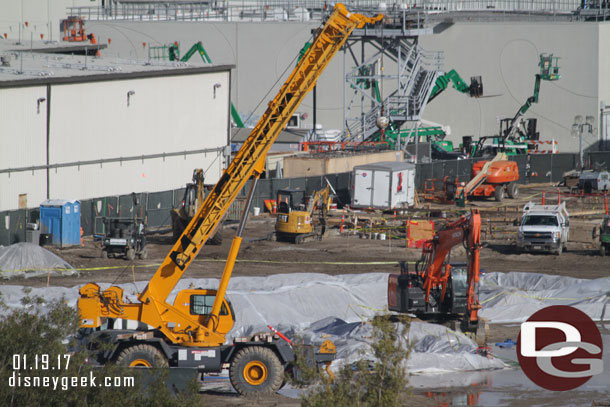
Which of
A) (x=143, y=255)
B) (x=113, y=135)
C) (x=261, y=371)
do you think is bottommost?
(x=143, y=255)

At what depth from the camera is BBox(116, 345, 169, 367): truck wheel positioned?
861 inches

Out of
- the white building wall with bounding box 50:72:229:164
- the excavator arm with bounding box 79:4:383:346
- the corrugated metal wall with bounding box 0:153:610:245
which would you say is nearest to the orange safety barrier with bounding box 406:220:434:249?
the corrugated metal wall with bounding box 0:153:610:245

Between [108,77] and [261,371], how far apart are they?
3278 centimetres

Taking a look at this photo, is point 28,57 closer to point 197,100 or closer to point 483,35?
point 197,100

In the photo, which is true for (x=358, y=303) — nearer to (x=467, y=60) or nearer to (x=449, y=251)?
(x=449, y=251)

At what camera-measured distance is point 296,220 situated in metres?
44.7

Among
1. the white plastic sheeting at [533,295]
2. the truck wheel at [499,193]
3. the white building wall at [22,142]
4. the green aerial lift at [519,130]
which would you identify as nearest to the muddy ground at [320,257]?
the white plastic sheeting at [533,295]

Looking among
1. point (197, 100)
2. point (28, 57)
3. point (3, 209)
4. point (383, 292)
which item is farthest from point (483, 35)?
point (383, 292)

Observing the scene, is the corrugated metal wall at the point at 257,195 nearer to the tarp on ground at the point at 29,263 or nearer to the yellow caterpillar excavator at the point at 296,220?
the yellow caterpillar excavator at the point at 296,220

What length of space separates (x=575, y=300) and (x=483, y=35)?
5315 centimetres

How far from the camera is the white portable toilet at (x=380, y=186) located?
52.4 metres

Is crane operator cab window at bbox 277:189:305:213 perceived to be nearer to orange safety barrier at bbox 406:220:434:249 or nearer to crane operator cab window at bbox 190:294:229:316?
orange safety barrier at bbox 406:220:434:249

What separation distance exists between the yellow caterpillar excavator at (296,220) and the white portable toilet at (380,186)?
18.9 feet

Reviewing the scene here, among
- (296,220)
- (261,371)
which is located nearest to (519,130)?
(296,220)
